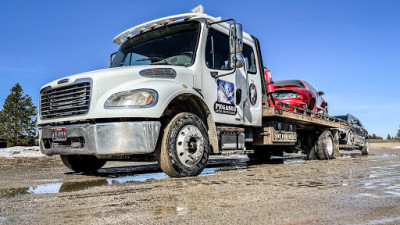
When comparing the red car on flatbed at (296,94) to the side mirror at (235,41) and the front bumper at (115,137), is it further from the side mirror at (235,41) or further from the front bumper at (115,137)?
the front bumper at (115,137)

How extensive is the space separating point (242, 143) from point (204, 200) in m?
3.46

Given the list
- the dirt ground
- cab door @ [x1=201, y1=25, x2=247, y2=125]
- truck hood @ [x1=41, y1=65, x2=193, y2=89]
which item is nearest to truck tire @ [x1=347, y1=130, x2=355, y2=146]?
cab door @ [x1=201, y1=25, x2=247, y2=125]

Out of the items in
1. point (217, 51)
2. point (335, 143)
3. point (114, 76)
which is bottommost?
point (335, 143)

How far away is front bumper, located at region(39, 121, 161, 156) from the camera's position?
4359mm

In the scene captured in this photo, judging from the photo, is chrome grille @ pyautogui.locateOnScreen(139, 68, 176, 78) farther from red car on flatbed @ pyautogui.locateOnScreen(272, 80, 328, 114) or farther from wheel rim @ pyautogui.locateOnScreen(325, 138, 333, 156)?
A: wheel rim @ pyautogui.locateOnScreen(325, 138, 333, 156)

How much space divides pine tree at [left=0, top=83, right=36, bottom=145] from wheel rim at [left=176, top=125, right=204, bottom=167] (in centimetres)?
5202

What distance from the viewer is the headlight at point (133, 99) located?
14.5ft

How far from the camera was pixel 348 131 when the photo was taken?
41.6 feet

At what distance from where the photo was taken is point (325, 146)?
1009cm

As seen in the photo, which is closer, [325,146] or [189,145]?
[189,145]

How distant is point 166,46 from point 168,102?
4.95 feet

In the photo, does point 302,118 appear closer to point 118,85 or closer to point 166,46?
point 166,46

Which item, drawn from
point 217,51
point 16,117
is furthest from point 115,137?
point 16,117

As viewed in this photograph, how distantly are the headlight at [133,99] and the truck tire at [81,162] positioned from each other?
2150mm
